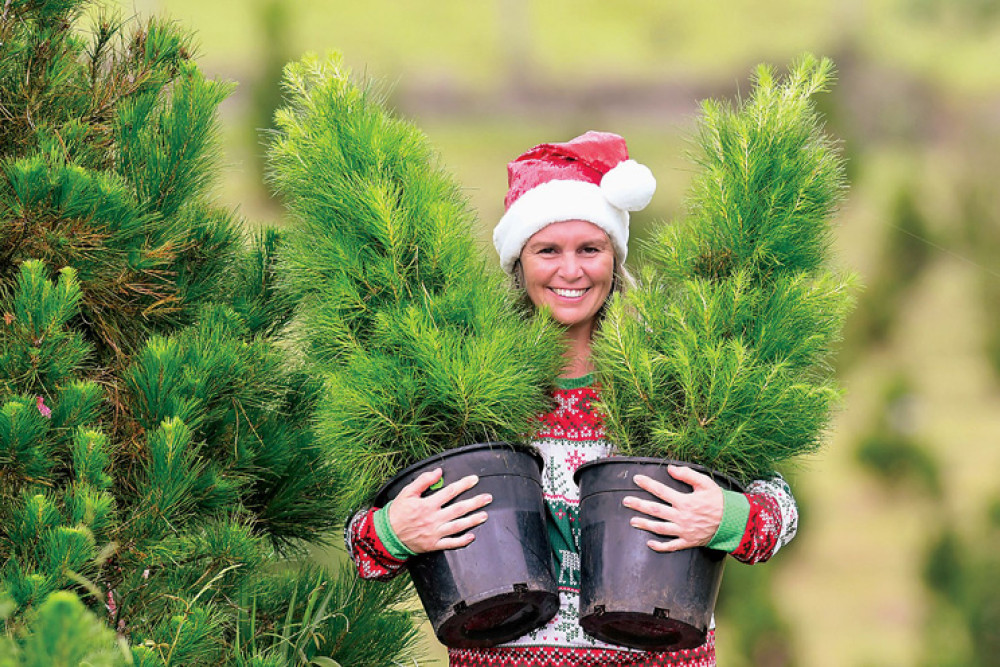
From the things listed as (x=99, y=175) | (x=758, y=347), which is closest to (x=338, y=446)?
(x=99, y=175)

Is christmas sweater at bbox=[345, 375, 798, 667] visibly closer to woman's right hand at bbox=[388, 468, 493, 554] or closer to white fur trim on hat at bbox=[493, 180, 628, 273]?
woman's right hand at bbox=[388, 468, 493, 554]

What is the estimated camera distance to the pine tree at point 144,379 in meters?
1.34

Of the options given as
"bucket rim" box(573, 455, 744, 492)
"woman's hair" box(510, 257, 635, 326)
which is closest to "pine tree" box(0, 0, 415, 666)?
"woman's hair" box(510, 257, 635, 326)

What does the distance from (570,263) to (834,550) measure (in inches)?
248

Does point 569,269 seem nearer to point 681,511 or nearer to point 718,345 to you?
point 718,345

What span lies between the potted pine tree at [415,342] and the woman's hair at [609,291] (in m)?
0.04

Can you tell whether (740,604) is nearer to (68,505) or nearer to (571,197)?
(571,197)

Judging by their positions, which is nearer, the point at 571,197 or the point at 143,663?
the point at 143,663

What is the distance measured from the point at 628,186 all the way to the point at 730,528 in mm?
506

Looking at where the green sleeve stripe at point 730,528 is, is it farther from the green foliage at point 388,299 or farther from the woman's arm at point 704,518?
the green foliage at point 388,299

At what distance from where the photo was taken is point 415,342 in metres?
1.50

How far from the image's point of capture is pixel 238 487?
1.60 m

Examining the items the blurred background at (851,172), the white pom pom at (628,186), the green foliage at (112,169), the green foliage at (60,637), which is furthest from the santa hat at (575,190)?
the blurred background at (851,172)

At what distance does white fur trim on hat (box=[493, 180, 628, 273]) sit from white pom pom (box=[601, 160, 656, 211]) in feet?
0.04
